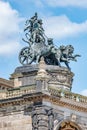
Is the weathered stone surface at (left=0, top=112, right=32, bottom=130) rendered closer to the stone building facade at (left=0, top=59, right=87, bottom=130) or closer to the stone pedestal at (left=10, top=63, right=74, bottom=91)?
the stone building facade at (left=0, top=59, right=87, bottom=130)

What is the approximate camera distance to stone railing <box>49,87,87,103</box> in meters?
50.6

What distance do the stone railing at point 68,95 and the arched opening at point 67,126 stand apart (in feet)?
7.32

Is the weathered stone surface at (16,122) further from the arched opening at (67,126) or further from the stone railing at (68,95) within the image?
the stone railing at (68,95)

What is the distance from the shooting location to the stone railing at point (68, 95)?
50.6 metres

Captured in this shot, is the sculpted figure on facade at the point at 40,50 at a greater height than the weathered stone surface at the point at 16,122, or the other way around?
the sculpted figure on facade at the point at 40,50

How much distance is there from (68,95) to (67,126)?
2.87 meters

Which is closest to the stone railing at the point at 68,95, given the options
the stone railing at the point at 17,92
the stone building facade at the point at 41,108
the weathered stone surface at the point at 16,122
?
the stone building facade at the point at 41,108

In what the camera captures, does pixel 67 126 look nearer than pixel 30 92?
No

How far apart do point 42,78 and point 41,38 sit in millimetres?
11384

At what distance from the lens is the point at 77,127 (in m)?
51.8

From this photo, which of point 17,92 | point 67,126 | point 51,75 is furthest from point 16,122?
point 51,75

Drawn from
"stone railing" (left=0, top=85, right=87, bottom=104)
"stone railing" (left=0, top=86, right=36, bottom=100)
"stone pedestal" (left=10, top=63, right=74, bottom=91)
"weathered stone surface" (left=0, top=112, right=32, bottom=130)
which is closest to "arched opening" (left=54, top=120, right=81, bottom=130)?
"stone railing" (left=0, top=85, right=87, bottom=104)

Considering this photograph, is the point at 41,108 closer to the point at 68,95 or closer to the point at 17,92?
the point at 17,92

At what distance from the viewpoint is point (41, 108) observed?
48.9 metres
